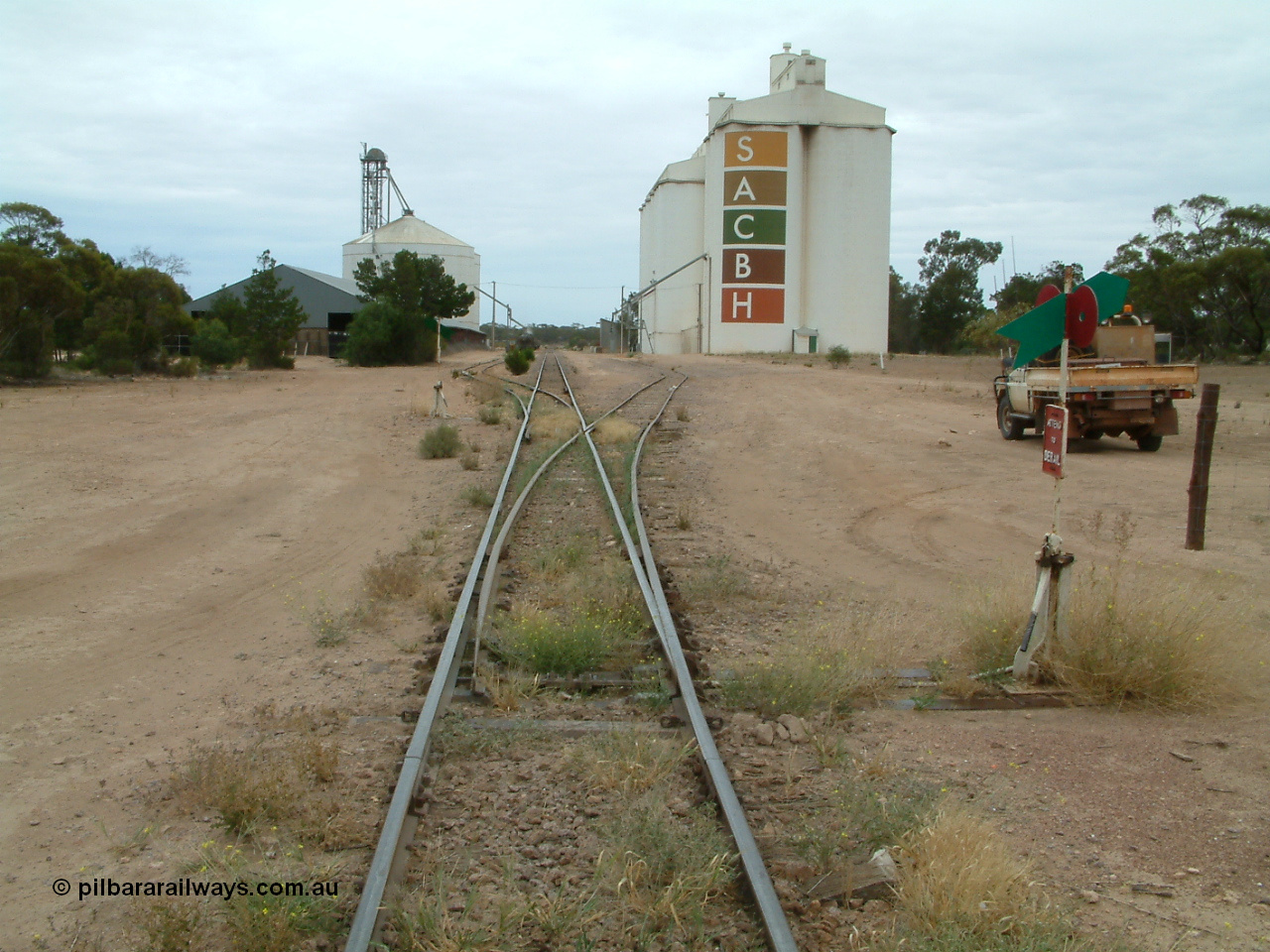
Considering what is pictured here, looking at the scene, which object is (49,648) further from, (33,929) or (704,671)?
(704,671)

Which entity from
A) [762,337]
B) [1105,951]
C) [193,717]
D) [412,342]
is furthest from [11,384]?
[762,337]

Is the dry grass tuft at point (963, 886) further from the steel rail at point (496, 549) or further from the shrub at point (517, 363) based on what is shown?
the shrub at point (517, 363)

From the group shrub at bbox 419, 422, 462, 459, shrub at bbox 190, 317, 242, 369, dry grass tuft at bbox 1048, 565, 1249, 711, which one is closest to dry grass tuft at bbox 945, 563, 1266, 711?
dry grass tuft at bbox 1048, 565, 1249, 711

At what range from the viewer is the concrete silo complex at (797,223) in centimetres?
6166

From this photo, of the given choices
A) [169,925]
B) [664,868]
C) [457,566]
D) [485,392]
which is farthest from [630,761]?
[485,392]

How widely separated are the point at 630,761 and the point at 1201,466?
734cm

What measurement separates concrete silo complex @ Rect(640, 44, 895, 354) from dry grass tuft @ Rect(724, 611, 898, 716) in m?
55.7

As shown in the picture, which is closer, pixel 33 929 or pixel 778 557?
pixel 33 929

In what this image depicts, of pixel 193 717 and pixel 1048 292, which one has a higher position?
pixel 1048 292

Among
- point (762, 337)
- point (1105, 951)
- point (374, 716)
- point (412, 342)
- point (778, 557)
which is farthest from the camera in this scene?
point (762, 337)

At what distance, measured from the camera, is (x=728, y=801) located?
461 centimetres

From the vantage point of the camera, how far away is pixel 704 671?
21.6ft

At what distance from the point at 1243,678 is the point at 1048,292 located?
269 centimetres

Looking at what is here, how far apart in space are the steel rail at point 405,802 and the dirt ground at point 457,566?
10.6 inches
